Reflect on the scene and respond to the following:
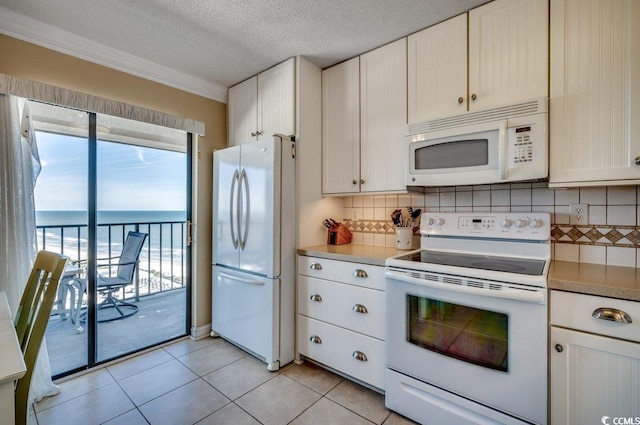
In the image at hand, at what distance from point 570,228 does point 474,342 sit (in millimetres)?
945

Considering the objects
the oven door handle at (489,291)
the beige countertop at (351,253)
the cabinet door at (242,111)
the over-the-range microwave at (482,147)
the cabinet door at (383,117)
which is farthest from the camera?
the cabinet door at (242,111)

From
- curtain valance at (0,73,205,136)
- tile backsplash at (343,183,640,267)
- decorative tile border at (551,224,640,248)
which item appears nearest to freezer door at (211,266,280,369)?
tile backsplash at (343,183,640,267)

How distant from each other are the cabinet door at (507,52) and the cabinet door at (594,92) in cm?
6

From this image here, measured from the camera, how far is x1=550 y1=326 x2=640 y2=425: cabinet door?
115 cm

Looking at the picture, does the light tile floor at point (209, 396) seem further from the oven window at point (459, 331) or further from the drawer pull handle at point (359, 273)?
the drawer pull handle at point (359, 273)

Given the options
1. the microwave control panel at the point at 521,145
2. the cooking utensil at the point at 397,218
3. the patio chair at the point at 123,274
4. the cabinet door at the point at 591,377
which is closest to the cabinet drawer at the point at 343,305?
the cooking utensil at the point at 397,218

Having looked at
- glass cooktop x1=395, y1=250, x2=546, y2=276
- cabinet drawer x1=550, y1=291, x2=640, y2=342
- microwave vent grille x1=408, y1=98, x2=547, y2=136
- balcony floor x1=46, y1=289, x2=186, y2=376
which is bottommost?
balcony floor x1=46, y1=289, x2=186, y2=376

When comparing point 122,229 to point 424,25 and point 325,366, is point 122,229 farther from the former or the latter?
point 424,25

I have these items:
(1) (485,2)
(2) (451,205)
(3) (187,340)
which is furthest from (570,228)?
(3) (187,340)

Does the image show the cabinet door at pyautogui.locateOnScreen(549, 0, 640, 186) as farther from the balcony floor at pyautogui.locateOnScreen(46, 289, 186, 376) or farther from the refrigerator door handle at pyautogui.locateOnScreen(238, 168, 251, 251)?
the balcony floor at pyautogui.locateOnScreen(46, 289, 186, 376)

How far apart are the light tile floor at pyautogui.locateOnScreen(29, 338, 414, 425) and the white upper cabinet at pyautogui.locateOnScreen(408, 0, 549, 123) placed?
1930mm

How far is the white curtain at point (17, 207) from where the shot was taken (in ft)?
5.75

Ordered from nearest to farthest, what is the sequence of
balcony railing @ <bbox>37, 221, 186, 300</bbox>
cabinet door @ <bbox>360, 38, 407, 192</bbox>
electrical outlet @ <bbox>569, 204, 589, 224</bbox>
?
electrical outlet @ <bbox>569, 204, 589, 224</bbox>, cabinet door @ <bbox>360, 38, 407, 192</bbox>, balcony railing @ <bbox>37, 221, 186, 300</bbox>

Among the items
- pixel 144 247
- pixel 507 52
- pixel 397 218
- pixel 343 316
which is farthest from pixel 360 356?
pixel 144 247
